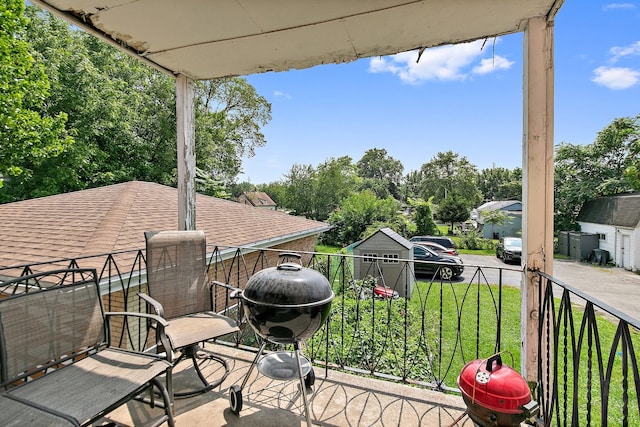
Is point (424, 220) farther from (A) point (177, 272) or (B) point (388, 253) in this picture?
(A) point (177, 272)

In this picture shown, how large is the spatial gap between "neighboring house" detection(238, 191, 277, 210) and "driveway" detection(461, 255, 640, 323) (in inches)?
694

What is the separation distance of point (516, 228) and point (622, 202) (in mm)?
6621

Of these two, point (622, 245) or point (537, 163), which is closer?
point (537, 163)

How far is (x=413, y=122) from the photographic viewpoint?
79.4 feet

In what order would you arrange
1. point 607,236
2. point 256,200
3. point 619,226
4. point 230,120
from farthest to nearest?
1. point 256,200
2. point 230,120
3. point 607,236
4. point 619,226

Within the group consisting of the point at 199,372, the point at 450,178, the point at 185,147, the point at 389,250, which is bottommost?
the point at 389,250

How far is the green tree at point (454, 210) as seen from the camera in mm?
24531

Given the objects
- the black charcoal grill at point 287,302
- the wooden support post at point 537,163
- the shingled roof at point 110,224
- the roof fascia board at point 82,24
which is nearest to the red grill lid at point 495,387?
the wooden support post at point 537,163

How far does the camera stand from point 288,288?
171 cm

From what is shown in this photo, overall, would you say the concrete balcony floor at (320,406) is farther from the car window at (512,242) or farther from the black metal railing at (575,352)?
the car window at (512,242)

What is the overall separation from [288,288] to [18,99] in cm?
992

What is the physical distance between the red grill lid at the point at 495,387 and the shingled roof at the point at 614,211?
61.3 ft

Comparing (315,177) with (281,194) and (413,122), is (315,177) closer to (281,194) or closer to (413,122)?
(281,194)

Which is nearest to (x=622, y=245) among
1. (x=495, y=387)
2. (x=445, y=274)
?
(x=445, y=274)
